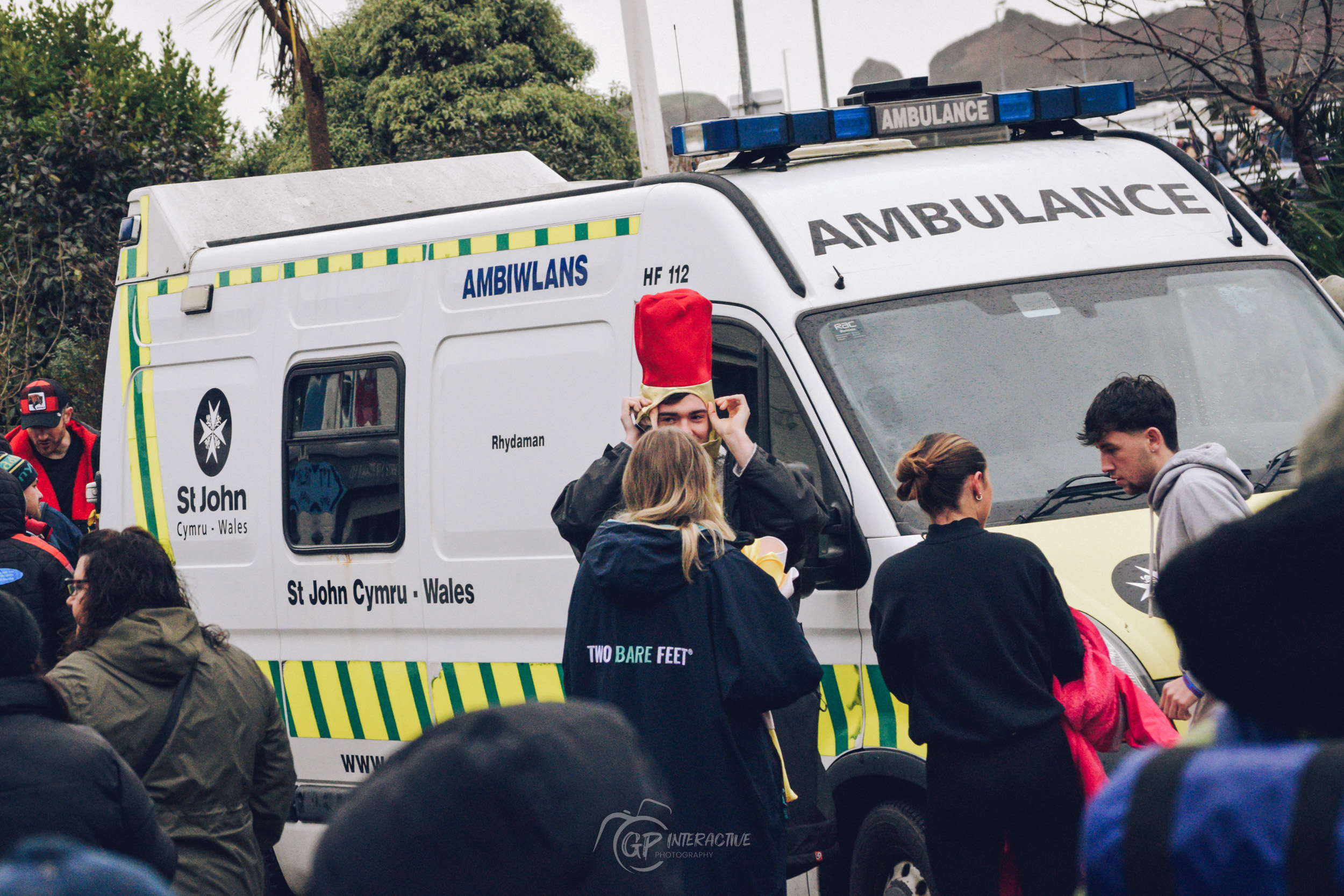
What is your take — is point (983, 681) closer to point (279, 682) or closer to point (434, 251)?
point (434, 251)

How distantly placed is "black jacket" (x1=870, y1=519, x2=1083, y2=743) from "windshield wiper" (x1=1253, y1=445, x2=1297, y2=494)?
92 centimetres

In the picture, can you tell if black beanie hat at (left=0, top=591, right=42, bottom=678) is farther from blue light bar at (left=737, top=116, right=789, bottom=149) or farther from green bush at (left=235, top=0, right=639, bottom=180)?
green bush at (left=235, top=0, right=639, bottom=180)

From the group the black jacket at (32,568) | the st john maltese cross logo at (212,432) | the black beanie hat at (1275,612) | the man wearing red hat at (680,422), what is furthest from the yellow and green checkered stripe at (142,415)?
the black beanie hat at (1275,612)

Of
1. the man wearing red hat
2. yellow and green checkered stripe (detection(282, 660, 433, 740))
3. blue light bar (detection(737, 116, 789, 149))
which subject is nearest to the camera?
the man wearing red hat

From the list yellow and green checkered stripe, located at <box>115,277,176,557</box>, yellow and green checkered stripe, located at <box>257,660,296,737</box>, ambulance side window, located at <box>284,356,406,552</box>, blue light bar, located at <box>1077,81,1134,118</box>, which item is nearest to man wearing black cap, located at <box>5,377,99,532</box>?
yellow and green checkered stripe, located at <box>115,277,176,557</box>

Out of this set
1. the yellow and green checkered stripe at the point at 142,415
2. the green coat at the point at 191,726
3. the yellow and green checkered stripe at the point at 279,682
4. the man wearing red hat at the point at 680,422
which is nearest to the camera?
the green coat at the point at 191,726

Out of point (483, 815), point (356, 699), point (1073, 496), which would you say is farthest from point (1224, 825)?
point (356, 699)

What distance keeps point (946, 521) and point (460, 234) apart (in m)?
2.59

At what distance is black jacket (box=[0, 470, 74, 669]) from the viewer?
19.6 feet

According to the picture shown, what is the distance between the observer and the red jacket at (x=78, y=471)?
9.34 meters

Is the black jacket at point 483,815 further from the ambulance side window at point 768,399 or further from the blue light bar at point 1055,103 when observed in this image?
the blue light bar at point 1055,103

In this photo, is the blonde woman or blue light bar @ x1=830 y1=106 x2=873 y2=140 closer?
the blonde woman

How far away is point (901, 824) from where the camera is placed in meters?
4.36

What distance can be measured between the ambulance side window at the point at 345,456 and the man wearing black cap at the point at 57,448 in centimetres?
340
